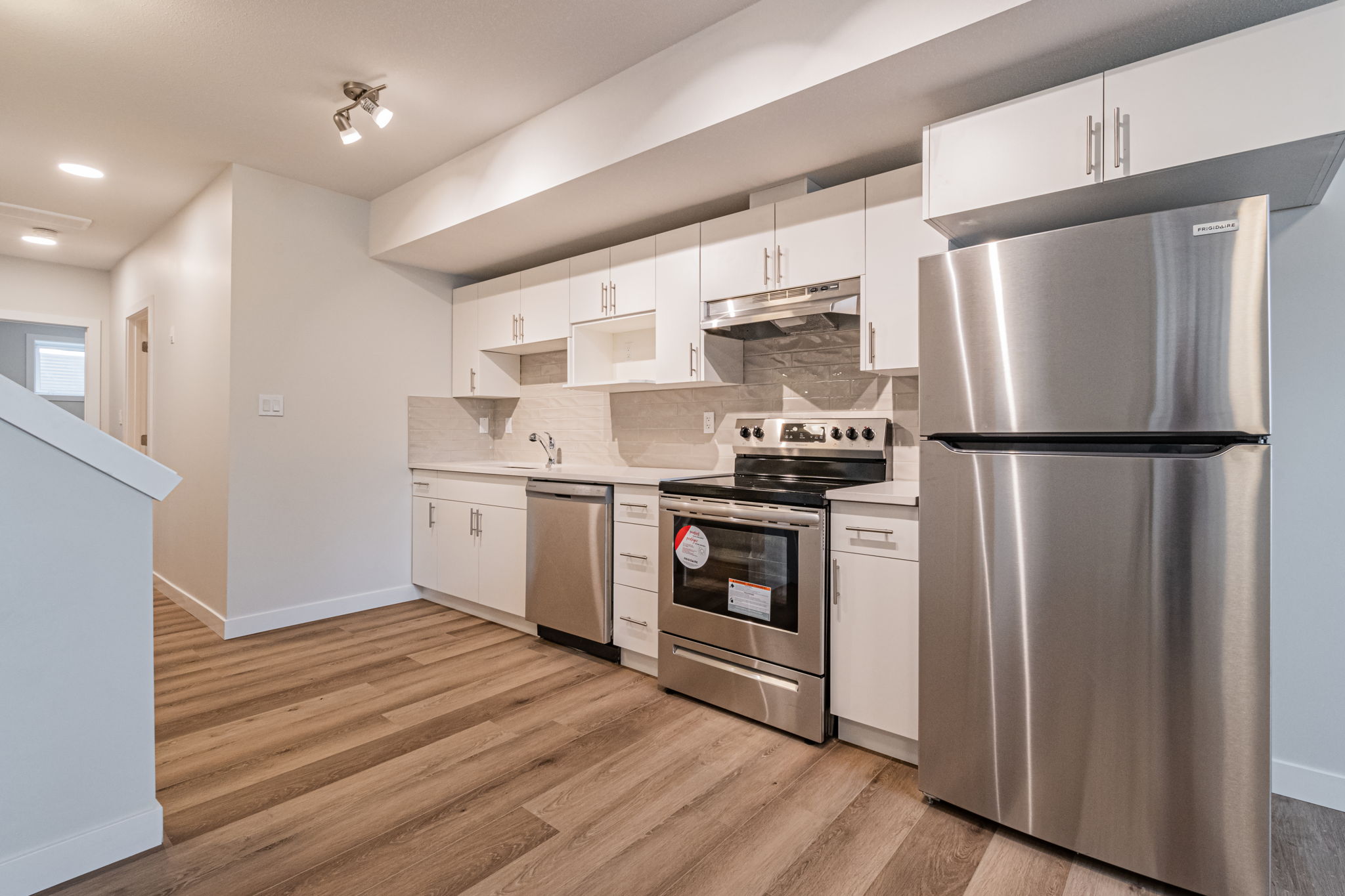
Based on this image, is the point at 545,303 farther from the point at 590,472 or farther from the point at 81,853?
the point at 81,853

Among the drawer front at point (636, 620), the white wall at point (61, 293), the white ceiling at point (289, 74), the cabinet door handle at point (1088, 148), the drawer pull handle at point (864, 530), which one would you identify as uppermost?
the white ceiling at point (289, 74)

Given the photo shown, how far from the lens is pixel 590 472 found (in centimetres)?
354

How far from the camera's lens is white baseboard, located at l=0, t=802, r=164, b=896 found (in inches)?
58.8

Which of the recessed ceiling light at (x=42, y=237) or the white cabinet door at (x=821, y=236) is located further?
the recessed ceiling light at (x=42, y=237)

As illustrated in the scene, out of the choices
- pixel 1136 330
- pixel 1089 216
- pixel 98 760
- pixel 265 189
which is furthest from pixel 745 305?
pixel 265 189

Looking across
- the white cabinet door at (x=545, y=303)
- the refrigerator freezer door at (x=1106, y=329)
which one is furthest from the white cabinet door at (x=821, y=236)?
the white cabinet door at (x=545, y=303)

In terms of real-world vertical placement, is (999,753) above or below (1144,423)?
below

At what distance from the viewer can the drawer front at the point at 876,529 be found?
2105 millimetres

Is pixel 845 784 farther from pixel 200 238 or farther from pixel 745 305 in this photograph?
pixel 200 238

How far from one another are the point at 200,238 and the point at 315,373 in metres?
1.12

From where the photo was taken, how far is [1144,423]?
1572 mm

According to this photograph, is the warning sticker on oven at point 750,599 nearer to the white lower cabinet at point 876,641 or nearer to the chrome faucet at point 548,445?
the white lower cabinet at point 876,641

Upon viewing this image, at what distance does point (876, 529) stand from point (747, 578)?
0.55 meters

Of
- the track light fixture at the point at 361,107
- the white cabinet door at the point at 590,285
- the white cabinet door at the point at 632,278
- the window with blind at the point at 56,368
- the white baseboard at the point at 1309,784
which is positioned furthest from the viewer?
the window with blind at the point at 56,368
